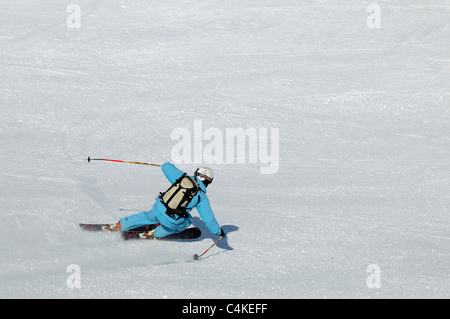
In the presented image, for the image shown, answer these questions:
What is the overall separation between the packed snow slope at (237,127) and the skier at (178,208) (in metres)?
0.29

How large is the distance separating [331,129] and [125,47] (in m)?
5.76

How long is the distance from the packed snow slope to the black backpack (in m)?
0.66

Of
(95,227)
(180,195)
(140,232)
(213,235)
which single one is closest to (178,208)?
(180,195)

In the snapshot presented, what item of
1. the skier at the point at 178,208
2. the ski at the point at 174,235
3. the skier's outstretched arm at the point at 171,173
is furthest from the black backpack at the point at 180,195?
the ski at the point at 174,235

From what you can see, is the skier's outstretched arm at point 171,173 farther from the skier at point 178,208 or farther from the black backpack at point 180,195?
the black backpack at point 180,195

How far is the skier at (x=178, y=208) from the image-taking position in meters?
8.87

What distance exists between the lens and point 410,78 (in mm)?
16766

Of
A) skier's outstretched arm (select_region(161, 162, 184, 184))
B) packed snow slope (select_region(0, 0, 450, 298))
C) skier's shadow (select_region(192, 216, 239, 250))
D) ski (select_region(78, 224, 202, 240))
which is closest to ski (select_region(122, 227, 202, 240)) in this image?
ski (select_region(78, 224, 202, 240))

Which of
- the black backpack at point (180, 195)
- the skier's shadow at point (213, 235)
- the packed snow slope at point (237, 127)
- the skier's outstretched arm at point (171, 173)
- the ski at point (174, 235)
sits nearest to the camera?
the black backpack at point (180, 195)

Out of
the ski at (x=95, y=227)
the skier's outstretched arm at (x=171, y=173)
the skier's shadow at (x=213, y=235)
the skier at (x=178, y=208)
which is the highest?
the skier's outstretched arm at (x=171, y=173)

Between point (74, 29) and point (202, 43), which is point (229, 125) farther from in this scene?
point (74, 29)

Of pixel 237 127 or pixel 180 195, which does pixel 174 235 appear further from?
pixel 237 127

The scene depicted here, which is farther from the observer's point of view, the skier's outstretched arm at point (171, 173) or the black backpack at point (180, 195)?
the skier's outstretched arm at point (171, 173)

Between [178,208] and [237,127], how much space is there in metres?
5.72
